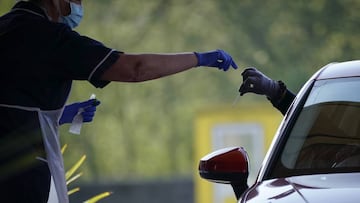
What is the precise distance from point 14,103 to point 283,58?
37.4 feet

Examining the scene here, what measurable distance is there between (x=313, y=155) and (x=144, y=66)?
84cm

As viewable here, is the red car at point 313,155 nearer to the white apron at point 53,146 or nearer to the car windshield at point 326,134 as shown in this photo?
the car windshield at point 326,134

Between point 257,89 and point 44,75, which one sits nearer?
point 44,75

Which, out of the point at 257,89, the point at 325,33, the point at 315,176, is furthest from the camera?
the point at 325,33

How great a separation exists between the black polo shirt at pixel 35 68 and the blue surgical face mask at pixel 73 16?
0.95 ft

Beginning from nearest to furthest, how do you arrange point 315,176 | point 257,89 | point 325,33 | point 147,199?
point 315,176, point 257,89, point 147,199, point 325,33

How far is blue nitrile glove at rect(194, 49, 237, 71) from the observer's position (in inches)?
193

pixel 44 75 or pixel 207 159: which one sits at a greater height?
pixel 44 75

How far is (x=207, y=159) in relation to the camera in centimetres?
488

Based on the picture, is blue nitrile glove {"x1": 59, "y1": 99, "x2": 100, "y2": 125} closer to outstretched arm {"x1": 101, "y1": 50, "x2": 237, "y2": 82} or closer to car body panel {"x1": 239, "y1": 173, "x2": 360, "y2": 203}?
outstretched arm {"x1": 101, "y1": 50, "x2": 237, "y2": 82}

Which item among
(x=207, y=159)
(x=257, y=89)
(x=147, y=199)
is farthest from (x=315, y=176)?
(x=147, y=199)

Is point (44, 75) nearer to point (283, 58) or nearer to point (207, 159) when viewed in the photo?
point (207, 159)

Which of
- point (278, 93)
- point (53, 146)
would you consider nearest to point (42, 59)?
point (53, 146)

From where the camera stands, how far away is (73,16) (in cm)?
511
